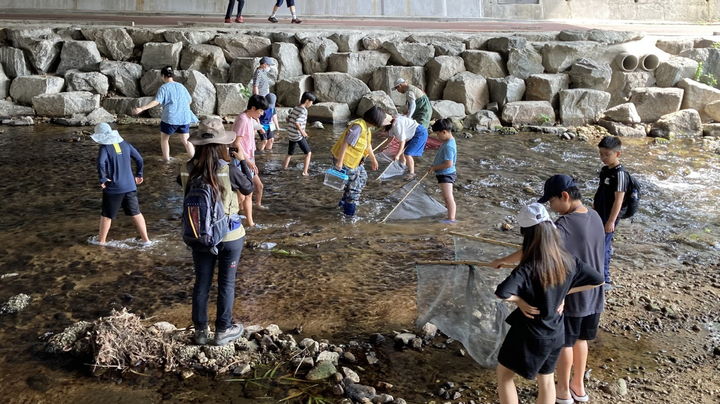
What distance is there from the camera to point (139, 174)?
21.8 feet

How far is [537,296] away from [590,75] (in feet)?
45.6

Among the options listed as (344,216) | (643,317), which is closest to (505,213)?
(344,216)

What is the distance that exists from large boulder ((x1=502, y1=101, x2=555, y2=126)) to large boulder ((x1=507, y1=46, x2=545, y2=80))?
141 cm

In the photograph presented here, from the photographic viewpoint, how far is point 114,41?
627 inches

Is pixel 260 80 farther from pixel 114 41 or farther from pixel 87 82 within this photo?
pixel 114 41

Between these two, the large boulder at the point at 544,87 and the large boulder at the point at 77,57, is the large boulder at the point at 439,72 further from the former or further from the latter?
the large boulder at the point at 77,57

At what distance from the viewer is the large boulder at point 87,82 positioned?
48.4 ft

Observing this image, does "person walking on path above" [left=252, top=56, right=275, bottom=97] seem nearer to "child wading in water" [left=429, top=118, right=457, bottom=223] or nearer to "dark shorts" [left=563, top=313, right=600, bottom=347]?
"child wading in water" [left=429, top=118, right=457, bottom=223]

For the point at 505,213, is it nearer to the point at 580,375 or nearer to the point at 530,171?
the point at 530,171

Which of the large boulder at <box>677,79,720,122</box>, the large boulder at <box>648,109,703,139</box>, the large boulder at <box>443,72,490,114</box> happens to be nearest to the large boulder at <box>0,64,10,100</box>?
the large boulder at <box>443,72,490,114</box>

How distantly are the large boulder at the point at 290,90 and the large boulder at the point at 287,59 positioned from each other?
0.38 meters

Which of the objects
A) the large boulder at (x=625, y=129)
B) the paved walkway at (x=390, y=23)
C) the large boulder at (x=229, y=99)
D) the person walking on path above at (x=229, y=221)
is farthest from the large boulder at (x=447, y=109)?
the person walking on path above at (x=229, y=221)

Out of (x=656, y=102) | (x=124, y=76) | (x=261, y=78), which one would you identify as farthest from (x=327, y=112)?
(x=656, y=102)

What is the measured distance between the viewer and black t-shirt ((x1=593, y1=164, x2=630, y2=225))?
5293 mm
